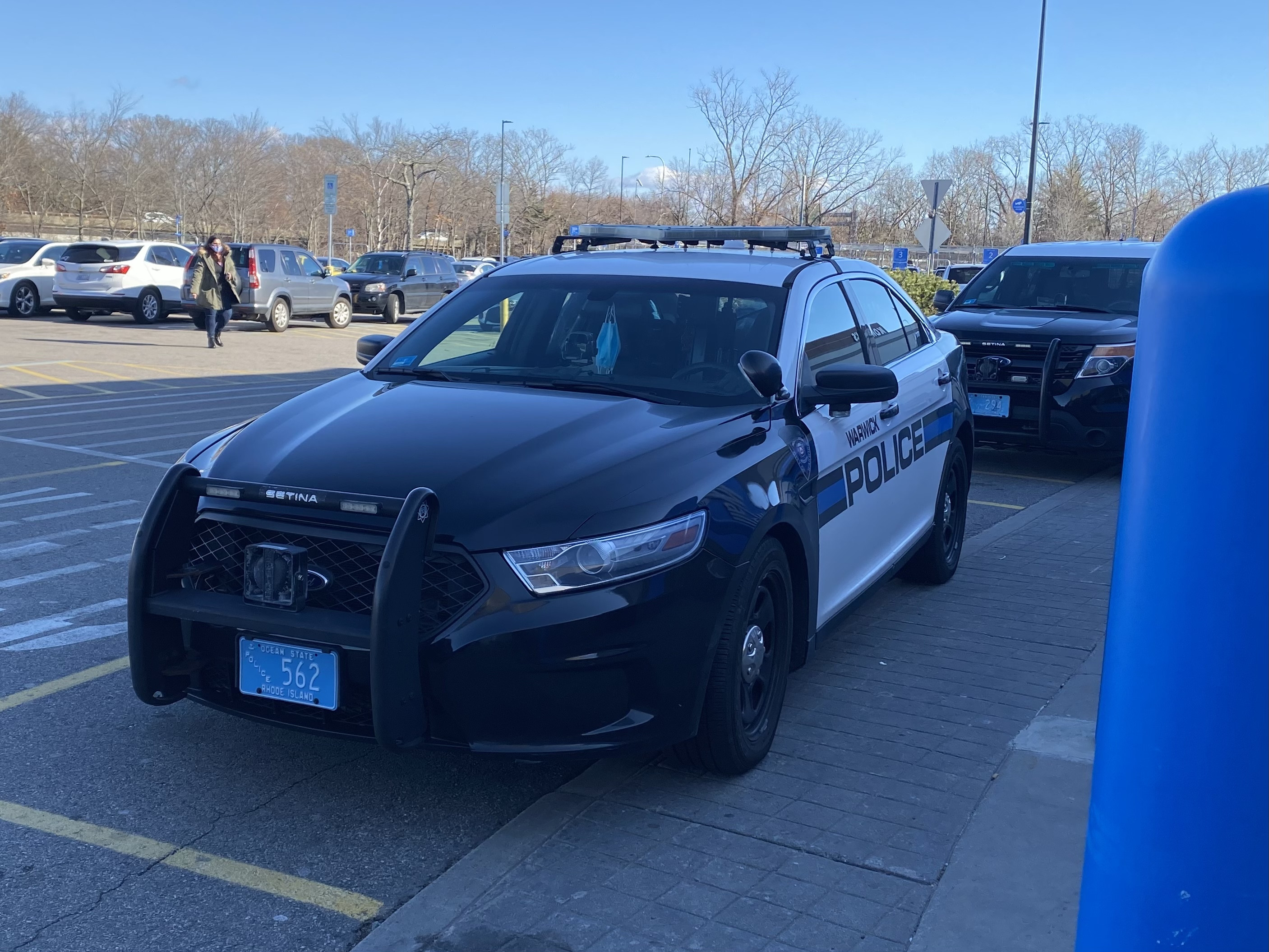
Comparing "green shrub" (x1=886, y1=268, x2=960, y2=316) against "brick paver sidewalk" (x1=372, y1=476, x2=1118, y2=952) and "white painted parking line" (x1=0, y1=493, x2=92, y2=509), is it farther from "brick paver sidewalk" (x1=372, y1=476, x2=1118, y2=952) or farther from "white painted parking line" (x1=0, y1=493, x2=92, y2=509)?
"brick paver sidewalk" (x1=372, y1=476, x2=1118, y2=952)

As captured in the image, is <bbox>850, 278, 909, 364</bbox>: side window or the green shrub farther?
the green shrub

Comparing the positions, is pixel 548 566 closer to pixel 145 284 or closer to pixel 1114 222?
pixel 145 284

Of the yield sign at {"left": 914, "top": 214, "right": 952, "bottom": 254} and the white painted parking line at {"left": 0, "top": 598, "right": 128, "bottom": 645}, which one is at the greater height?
the yield sign at {"left": 914, "top": 214, "right": 952, "bottom": 254}

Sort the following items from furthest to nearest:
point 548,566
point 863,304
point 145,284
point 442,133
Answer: point 442,133 < point 145,284 < point 863,304 < point 548,566

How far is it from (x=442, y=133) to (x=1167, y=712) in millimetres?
68938

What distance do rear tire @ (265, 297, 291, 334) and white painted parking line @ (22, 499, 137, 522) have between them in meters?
17.2

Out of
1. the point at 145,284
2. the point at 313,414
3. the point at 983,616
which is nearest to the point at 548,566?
the point at 313,414

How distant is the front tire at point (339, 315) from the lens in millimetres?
26422

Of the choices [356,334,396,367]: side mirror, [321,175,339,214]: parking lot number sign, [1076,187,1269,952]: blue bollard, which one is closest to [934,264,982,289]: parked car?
[321,175,339,214]: parking lot number sign

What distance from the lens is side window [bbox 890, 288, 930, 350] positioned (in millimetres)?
6238

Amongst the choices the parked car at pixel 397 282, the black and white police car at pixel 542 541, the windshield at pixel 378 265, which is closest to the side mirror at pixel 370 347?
the black and white police car at pixel 542 541

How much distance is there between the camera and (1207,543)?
135 cm

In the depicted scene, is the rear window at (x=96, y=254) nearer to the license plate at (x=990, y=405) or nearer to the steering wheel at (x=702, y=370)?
the license plate at (x=990, y=405)

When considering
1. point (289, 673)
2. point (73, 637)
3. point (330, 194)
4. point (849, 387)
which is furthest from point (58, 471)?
point (330, 194)
